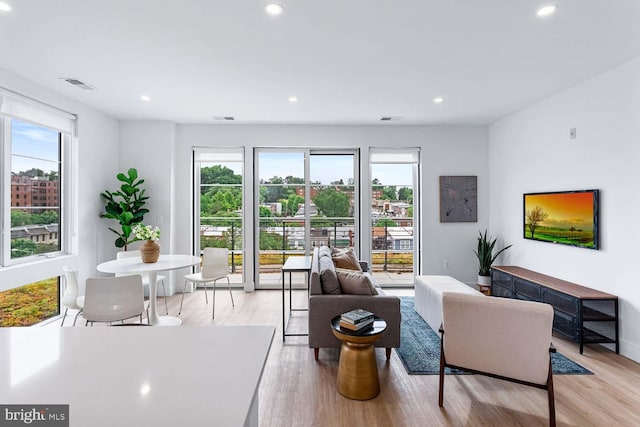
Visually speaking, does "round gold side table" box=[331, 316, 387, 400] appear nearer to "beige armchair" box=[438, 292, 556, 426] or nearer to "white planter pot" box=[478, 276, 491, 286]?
"beige armchair" box=[438, 292, 556, 426]

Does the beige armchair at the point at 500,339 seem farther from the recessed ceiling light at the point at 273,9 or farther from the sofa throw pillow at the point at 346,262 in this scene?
the recessed ceiling light at the point at 273,9

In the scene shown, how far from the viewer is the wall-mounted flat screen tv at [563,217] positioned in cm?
333

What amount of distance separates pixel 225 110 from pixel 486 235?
4.39m

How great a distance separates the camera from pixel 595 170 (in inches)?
130

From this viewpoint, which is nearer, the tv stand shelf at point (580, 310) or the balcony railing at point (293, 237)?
the tv stand shelf at point (580, 310)

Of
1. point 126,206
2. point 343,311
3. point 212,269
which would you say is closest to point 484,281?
point 343,311

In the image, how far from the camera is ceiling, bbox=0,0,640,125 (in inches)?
87.5

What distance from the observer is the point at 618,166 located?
10.0ft

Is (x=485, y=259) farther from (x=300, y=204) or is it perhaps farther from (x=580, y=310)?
(x=300, y=204)

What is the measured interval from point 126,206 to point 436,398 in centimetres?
445

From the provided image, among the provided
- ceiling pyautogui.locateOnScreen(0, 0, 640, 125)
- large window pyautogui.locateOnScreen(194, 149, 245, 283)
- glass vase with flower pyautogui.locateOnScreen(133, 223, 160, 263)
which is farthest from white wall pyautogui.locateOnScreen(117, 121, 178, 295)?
glass vase with flower pyautogui.locateOnScreen(133, 223, 160, 263)

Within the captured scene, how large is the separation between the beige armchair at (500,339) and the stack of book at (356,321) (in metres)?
0.52

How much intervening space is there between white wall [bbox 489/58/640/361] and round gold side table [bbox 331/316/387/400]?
8.03 feet

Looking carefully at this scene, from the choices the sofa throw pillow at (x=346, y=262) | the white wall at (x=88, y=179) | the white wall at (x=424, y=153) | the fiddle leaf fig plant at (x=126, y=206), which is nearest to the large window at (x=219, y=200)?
the white wall at (x=424, y=153)
